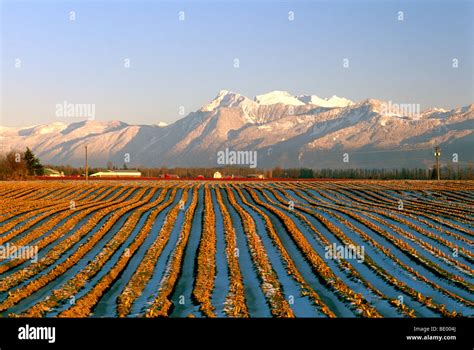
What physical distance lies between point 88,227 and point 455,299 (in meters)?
23.7

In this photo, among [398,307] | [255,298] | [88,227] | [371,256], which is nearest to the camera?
[398,307]

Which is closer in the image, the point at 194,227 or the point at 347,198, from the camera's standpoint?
the point at 194,227

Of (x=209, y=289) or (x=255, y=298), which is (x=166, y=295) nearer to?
(x=209, y=289)

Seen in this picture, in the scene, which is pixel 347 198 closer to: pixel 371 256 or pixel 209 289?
pixel 371 256

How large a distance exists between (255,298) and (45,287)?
8.24 meters

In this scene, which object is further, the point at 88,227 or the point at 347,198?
the point at 347,198

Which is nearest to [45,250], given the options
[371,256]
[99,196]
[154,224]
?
[154,224]

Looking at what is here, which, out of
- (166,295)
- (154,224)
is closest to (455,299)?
(166,295)

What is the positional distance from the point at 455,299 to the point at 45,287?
50.0ft

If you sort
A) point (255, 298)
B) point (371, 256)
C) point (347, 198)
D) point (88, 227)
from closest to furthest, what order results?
point (255, 298)
point (371, 256)
point (88, 227)
point (347, 198)

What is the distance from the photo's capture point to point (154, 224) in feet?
129
